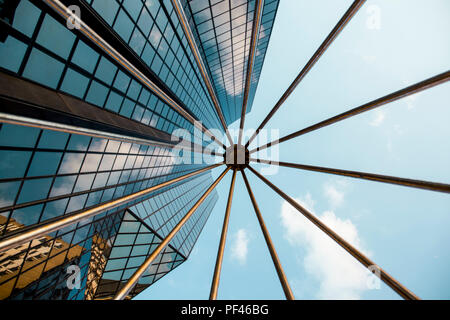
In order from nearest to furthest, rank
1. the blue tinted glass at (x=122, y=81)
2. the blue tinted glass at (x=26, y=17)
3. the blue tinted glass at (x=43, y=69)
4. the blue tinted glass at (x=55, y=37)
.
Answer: the blue tinted glass at (x=26, y=17)
the blue tinted glass at (x=43, y=69)
the blue tinted glass at (x=55, y=37)
the blue tinted glass at (x=122, y=81)

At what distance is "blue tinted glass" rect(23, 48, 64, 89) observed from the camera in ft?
27.4

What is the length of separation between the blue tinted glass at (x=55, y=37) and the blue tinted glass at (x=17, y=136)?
3674 millimetres

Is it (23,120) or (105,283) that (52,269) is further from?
(23,120)

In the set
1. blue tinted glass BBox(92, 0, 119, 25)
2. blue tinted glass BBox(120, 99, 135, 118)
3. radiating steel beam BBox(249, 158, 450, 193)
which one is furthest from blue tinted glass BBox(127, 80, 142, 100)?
radiating steel beam BBox(249, 158, 450, 193)

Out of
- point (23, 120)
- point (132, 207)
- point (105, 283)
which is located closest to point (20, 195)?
point (23, 120)

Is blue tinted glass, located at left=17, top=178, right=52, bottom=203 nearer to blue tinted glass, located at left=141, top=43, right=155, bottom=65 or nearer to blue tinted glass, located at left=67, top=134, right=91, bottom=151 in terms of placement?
blue tinted glass, located at left=67, top=134, right=91, bottom=151

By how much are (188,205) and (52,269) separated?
24932mm

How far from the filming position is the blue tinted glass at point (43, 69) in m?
8.35

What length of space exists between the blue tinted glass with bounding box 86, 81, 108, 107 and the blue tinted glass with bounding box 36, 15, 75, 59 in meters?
2.43

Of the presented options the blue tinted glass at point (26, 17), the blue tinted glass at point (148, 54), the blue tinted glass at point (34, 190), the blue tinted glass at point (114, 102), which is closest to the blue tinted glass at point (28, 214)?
the blue tinted glass at point (34, 190)

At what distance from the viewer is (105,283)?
1838 centimetres

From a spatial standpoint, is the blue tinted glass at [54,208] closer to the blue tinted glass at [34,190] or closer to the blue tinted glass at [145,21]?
the blue tinted glass at [34,190]

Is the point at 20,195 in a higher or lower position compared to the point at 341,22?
lower

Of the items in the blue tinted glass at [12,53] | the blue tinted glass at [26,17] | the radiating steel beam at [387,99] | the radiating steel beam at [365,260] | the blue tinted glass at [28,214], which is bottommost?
the blue tinted glass at [28,214]
